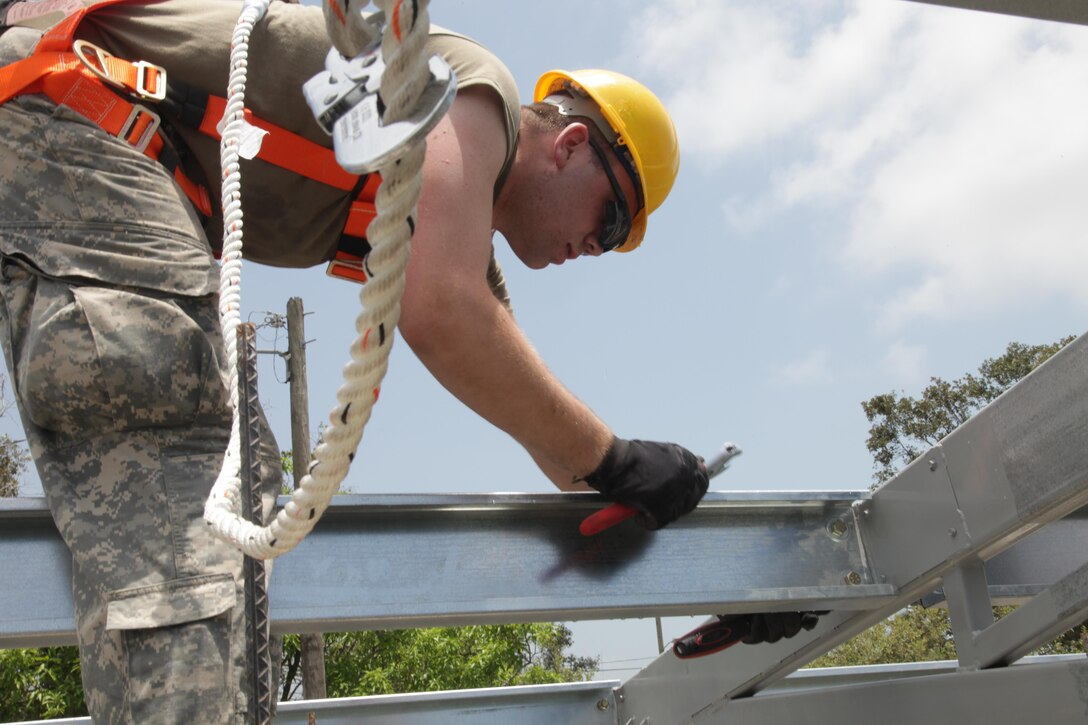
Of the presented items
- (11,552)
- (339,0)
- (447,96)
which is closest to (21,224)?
(11,552)

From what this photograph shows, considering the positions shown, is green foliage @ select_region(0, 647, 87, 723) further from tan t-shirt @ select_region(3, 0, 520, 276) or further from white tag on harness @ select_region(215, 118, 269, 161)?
white tag on harness @ select_region(215, 118, 269, 161)

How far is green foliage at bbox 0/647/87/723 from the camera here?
12.0 metres

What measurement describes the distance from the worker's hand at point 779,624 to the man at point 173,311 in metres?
0.51

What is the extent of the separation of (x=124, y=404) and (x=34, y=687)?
39.9 ft

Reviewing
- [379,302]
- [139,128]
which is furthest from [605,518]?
[379,302]

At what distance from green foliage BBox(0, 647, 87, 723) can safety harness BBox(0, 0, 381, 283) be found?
11396 mm

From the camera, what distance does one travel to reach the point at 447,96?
87cm

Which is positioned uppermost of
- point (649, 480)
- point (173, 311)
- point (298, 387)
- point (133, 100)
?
point (298, 387)

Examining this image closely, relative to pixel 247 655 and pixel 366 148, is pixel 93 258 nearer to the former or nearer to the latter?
pixel 247 655

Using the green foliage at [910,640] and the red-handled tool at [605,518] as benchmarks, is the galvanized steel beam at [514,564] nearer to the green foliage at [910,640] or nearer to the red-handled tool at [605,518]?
the red-handled tool at [605,518]

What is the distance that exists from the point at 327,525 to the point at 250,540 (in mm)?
1029

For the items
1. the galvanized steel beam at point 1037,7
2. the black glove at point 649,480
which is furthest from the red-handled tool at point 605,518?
Result: the galvanized steel beam at point 1037,7

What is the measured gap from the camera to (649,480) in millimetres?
2352

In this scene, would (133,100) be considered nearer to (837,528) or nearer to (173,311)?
(173,311)
